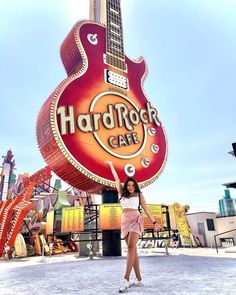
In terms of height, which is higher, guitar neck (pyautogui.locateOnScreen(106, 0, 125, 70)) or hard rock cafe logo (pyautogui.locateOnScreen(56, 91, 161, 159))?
guitar neck (pyautogui.locateOnScreen(106, 0, 125, 70))

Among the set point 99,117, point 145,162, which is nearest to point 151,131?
point 145,162

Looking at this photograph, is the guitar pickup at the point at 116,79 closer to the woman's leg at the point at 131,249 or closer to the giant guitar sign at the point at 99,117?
the giant guitar sign at the point at 99,117

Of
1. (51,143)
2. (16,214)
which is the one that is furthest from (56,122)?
(16,214)

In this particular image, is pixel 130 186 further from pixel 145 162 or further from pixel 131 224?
pixel 145 162

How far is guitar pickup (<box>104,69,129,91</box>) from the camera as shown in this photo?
43.8ft

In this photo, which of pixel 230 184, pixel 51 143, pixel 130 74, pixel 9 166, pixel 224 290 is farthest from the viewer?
pixel 9 166

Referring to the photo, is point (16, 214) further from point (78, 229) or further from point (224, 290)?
point (224, 290)

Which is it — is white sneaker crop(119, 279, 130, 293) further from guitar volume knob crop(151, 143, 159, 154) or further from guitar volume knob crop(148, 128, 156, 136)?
guitar volume knob crop(148, 128, 156, 136)

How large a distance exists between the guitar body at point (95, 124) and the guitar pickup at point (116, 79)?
175 mm

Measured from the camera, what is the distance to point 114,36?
48.6 feet

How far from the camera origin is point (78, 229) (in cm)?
1090

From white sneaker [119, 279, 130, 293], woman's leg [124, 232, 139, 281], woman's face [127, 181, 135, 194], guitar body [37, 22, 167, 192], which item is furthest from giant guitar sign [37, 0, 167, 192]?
white sneaker [119, 279, 130, 293]

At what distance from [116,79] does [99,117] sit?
9.26 feet

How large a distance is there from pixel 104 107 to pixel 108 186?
3776 mm
